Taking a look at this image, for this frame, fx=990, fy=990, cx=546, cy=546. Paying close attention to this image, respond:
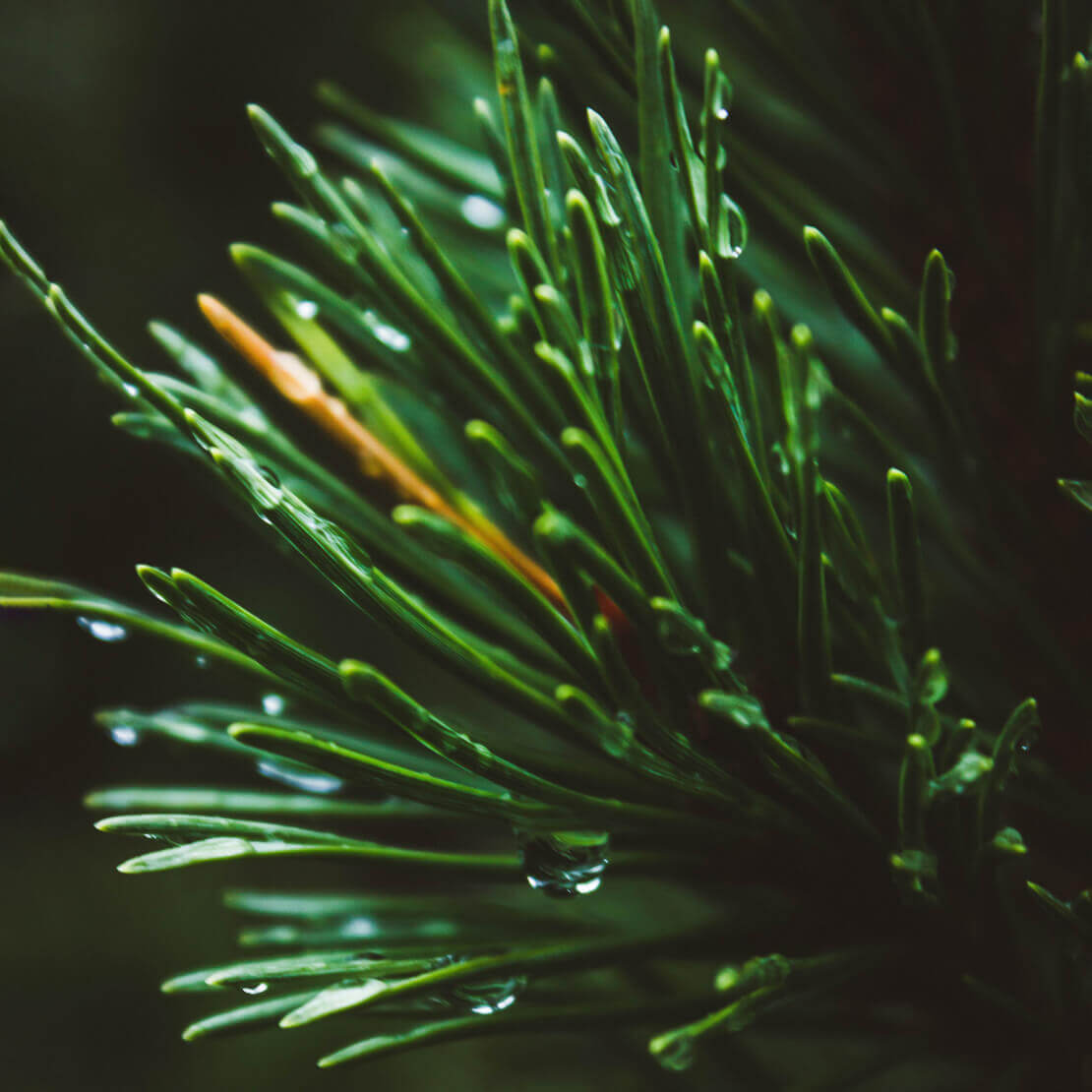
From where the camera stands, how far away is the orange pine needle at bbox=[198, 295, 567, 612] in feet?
1.17

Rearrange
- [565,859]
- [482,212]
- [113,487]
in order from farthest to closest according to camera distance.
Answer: [113,487]
[482,212]
[565,859]

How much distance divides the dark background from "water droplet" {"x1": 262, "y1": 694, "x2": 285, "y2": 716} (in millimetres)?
637

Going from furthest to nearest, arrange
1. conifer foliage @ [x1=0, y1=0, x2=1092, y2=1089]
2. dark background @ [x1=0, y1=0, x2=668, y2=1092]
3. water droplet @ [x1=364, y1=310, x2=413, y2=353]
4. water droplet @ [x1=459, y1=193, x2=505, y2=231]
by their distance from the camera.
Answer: dark background @ [x1=0, y1=0, x2=668, y2=1092] → water droplet @ [x1=459, y1=193, x2=505, y2=231] → water droplet @ [x1=364, y1=310, x2=413, y2=353] → conifer foliage @ [x1=0, y1=0, x2=1092, y2=1089]

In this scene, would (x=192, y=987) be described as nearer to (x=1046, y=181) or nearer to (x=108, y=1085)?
(x=1046, y=181)

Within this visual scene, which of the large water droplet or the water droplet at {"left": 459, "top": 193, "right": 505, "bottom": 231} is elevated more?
the water droplet at {"left": 459, "top": 193, "right": 505, "bottom": 231}

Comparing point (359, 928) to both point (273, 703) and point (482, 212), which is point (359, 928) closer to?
point (273, 703)

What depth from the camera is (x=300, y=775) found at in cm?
35

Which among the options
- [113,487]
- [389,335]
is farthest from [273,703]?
[113,487]

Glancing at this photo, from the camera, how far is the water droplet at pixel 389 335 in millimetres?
360

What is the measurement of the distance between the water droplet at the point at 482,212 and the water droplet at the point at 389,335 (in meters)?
0.12

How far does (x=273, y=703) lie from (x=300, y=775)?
3 centimetres

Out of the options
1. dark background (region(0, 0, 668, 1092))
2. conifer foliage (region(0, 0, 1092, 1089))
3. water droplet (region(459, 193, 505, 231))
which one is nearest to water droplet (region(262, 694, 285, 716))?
conifer foliage (region(0, 0, 1092, 1089))

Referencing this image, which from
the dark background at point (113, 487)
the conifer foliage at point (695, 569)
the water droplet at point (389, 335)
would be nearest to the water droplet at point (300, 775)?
the conifer foliage at point (695, 569)

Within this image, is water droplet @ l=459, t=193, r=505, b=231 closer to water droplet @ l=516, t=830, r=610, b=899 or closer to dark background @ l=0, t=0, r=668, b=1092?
water droplet @ l=516, t=830, r=610, b=899
